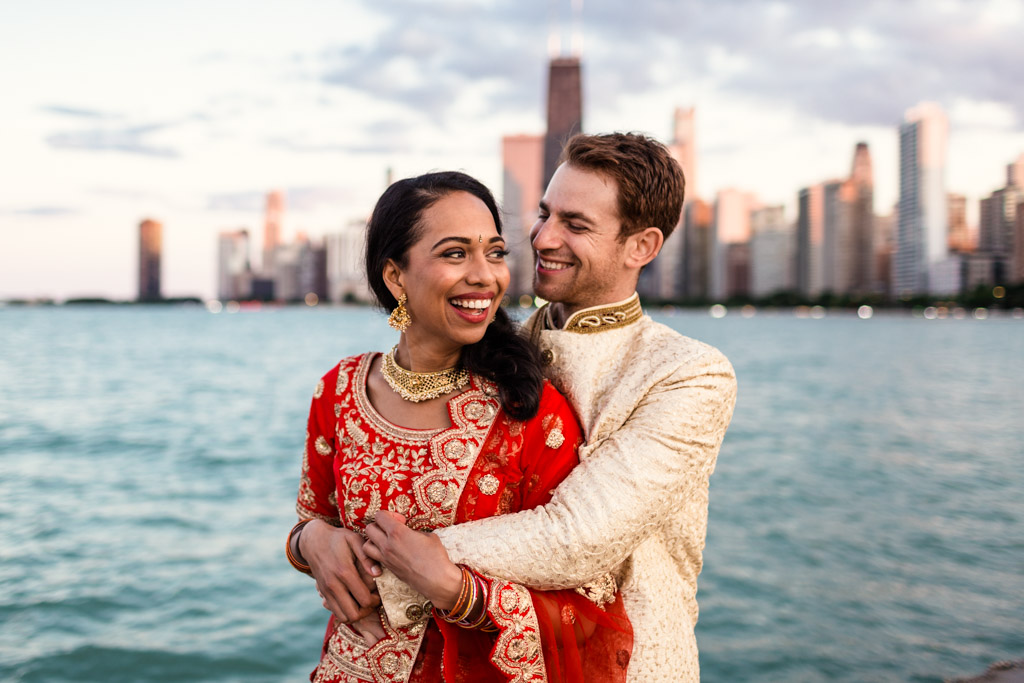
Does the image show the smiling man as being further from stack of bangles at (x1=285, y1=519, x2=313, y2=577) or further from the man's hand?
stack of bangles at (x1=285, y1=519, x2=313, y2=577)

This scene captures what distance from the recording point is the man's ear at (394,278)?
2.05m

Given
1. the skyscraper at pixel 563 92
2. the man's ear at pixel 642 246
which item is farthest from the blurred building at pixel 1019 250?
the man's ear at pixel 642 246

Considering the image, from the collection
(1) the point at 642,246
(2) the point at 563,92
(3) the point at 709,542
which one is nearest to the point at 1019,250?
(2) the point at 563,92

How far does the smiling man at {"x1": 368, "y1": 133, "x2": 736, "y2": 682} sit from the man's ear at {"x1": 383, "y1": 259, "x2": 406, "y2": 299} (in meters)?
0.41

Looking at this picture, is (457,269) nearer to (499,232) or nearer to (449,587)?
(499,232)

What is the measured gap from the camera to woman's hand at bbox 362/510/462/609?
5.64 ft

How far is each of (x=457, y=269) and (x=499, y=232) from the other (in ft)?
0.63

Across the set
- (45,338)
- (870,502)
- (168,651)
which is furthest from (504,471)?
(45,338)

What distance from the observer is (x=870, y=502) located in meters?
12.5

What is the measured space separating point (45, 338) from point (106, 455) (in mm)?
47271

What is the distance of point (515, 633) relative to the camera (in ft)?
5.85

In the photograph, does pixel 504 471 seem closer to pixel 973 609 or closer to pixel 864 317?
pixel 973 609

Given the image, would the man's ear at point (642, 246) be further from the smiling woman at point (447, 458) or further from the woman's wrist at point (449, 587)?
the woman's wrist at point (449, 587)

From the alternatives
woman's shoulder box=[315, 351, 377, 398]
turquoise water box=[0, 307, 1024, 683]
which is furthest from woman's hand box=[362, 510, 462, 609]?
turquoise water box=[0, 307, 1024, 683]
